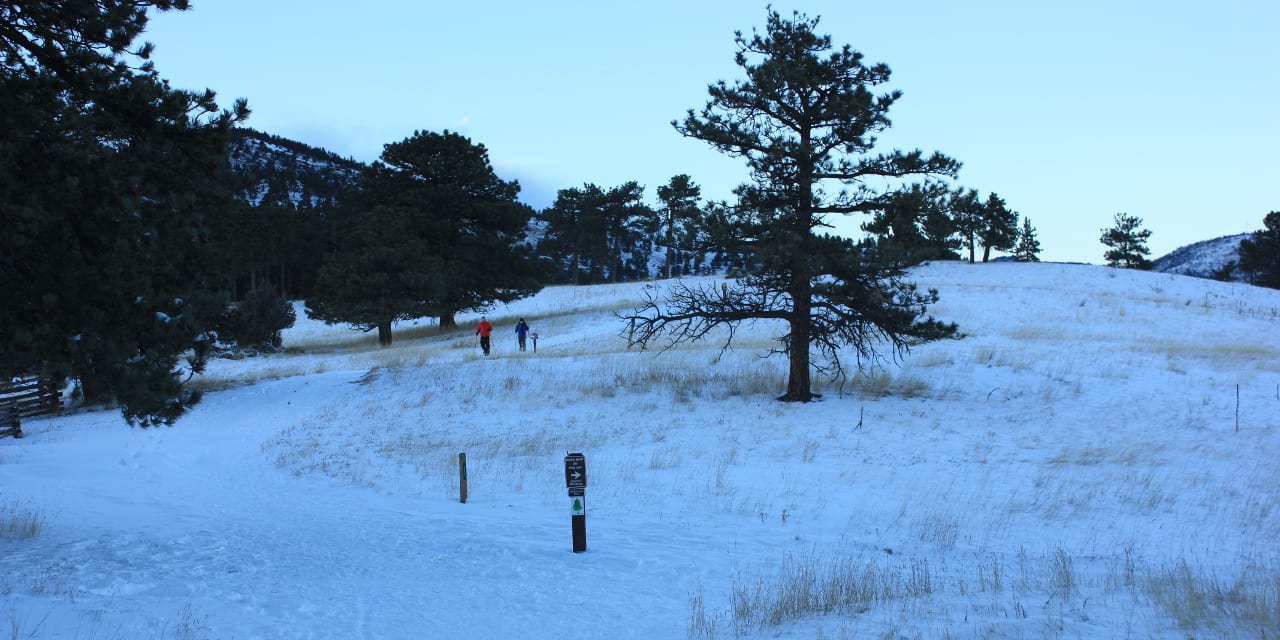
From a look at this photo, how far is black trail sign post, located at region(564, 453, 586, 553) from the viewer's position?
8.76 metres

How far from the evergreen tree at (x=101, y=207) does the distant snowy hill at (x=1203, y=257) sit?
119558 mm

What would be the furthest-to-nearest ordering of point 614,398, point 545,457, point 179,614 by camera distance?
point 614,398, point 545,457, point 179,614

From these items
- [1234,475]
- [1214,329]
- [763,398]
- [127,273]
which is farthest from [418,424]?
[1214,329]

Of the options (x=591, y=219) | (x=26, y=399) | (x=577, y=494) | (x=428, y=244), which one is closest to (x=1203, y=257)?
(x=591, y=219)

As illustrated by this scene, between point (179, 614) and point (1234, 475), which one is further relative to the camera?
point (1234, 475)

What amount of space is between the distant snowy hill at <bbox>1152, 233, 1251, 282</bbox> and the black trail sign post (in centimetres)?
11665

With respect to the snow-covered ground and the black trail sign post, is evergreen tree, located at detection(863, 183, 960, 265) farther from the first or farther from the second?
the black trail sign post

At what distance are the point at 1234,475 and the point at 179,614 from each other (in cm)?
1524

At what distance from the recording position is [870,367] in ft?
73.7

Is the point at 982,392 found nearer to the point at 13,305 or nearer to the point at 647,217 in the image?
the point at 13,305

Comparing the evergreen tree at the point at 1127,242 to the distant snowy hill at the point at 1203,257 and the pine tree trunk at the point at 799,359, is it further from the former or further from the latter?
the pine tree trunk at the point at 799,359

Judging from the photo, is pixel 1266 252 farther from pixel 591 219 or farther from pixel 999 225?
pixel 591 219

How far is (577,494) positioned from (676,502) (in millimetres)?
3327

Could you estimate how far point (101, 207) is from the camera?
7.37 m
